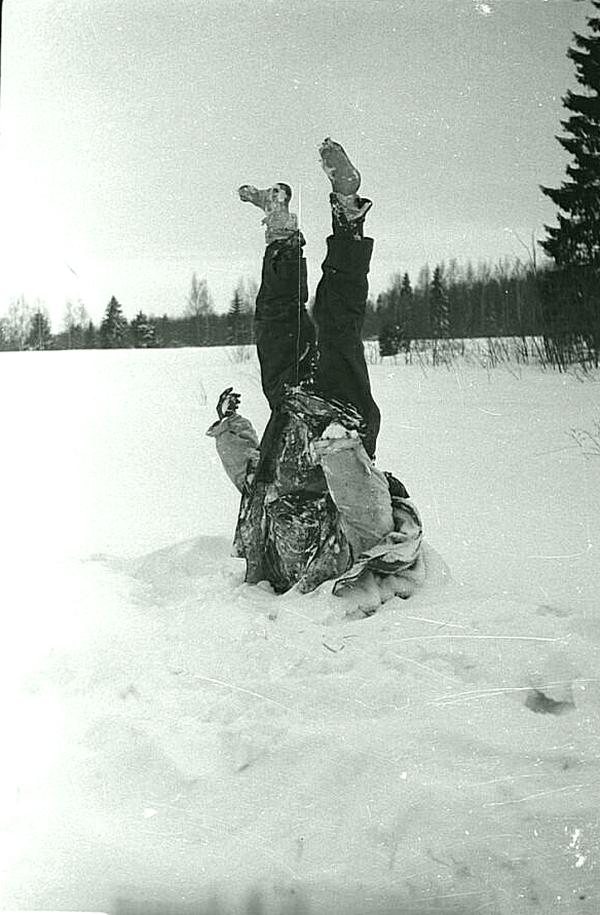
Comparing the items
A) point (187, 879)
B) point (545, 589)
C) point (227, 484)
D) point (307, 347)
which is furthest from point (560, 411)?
point (187, 879)

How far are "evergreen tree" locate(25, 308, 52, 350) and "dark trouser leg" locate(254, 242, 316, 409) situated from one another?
1.54 feet

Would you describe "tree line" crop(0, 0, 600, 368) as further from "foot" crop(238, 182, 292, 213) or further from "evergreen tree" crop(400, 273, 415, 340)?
"foot" crop(238, 182, 292, 213)

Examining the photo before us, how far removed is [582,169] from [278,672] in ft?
3.97

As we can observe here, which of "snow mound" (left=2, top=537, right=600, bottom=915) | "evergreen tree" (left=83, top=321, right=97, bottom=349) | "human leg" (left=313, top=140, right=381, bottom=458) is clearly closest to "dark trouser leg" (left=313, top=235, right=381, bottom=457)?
"human leg" (left=313, top=140, right=381, bottom=458)

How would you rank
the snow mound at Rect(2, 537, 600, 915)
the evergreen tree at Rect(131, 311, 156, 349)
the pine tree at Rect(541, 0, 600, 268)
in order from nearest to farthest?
the snow mound at Rect(2, 537, 600, 915) → the pine tree at Rect(541, 0, 600, 268) → the evergreen tree at Rect(131, 311, 156, 349)

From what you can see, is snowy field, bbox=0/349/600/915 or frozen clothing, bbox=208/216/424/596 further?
frozen clothing, bbox=208/216/424/596

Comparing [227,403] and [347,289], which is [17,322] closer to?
[227,403]

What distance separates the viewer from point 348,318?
6.04 feet

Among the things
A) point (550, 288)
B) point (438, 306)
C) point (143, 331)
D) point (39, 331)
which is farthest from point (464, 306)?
Answer: point (39, 331)

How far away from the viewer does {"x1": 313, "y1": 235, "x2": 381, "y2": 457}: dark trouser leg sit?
184 cm

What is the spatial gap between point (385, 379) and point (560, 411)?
0.37 metres

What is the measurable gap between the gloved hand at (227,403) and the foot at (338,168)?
479 millimetres

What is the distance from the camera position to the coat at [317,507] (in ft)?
6.05

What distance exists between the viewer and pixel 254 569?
189cm
